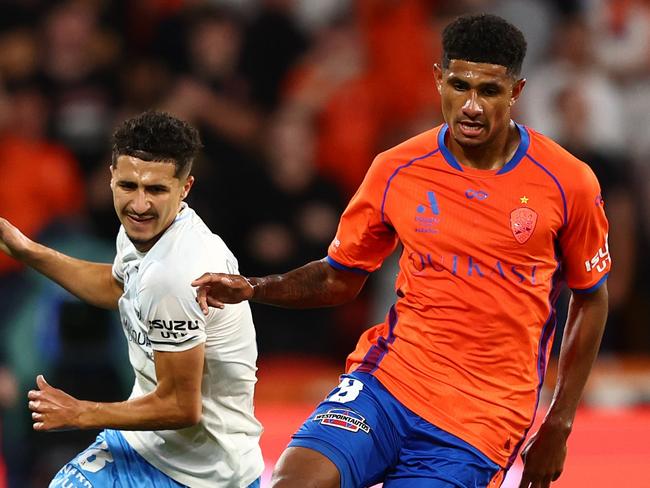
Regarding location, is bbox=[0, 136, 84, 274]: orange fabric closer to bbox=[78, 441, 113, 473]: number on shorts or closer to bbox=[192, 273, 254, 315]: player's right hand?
bbox=[78, 441, 113, 473]: number on shorts

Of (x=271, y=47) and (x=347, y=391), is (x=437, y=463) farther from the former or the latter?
(x=271, y=47)

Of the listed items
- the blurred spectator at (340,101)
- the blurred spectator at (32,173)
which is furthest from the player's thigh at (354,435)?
the blurred spectator at (340,101)

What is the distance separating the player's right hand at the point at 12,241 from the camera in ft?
14.6

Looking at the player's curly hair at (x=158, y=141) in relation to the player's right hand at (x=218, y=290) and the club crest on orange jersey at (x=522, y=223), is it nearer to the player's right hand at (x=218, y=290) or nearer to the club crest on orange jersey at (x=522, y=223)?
the player's right hand at (x=218, y=290)

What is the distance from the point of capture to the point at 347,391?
4.15 meters

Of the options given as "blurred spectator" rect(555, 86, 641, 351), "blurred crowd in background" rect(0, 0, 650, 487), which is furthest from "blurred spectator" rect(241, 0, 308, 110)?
"blurred spectator" rect(555, 86, 641, 351)

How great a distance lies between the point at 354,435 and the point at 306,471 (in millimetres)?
218

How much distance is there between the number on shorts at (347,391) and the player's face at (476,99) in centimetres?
86

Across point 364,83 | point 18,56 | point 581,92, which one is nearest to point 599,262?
point 581,92

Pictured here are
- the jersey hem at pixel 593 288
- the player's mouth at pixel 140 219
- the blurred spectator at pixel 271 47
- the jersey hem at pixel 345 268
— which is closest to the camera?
the player's mouth at pixel 140 219

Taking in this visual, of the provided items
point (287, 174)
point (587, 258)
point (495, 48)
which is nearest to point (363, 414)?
point (587, 258)

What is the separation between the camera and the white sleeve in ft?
12.5

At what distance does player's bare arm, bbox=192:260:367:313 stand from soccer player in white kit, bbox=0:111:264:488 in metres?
0.09

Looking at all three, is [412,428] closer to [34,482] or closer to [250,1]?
[34,482]
